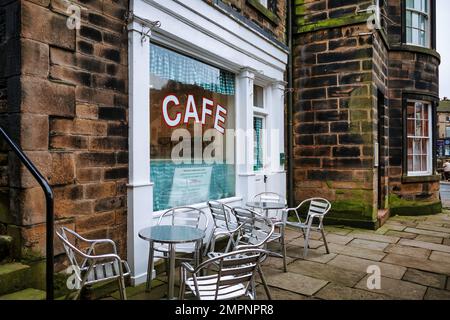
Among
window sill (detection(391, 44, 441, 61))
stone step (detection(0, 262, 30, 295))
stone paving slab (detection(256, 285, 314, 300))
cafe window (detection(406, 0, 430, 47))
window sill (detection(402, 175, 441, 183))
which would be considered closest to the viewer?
stone step (detection(0, 262, 30, 295))

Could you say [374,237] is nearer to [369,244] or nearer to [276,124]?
[369,244]

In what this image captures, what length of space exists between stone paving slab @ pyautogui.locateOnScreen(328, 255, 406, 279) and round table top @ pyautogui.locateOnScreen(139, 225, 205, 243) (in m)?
2.18

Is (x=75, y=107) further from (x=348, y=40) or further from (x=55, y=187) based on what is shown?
(x=348, y=40)

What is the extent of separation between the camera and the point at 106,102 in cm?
359

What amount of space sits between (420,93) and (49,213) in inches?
351

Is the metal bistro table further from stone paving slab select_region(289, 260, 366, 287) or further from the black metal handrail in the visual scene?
stone paving slab select_region(289, 260, 366, 287)

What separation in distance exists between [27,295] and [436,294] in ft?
12.9

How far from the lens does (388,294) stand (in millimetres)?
3537

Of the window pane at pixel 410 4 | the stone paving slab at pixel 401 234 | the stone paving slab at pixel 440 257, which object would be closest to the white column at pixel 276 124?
the stone paving slab at pixel 401 234

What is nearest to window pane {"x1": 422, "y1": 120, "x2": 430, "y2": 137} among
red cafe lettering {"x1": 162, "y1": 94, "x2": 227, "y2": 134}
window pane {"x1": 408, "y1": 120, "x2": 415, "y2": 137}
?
window pane {"x1": 408, "y1": 120, "x2": 415, "y2": 137}

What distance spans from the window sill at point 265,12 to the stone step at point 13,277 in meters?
5.28

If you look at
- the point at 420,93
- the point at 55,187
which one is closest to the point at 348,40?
the point at 420,93

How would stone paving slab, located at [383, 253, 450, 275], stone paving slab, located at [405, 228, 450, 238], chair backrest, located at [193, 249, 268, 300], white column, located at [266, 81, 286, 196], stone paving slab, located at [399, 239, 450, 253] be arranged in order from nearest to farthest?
chair backrest, located at [193, 249, 268, 300], stone paving slab, located at [383, 253, 450, 275], stone paving slab, located at [399, 239, 450, 253], stone paving slab, located at [405, 228, 450, 238], white column, located at [266, 81, 286, 196]

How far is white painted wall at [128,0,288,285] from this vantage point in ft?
12.4
